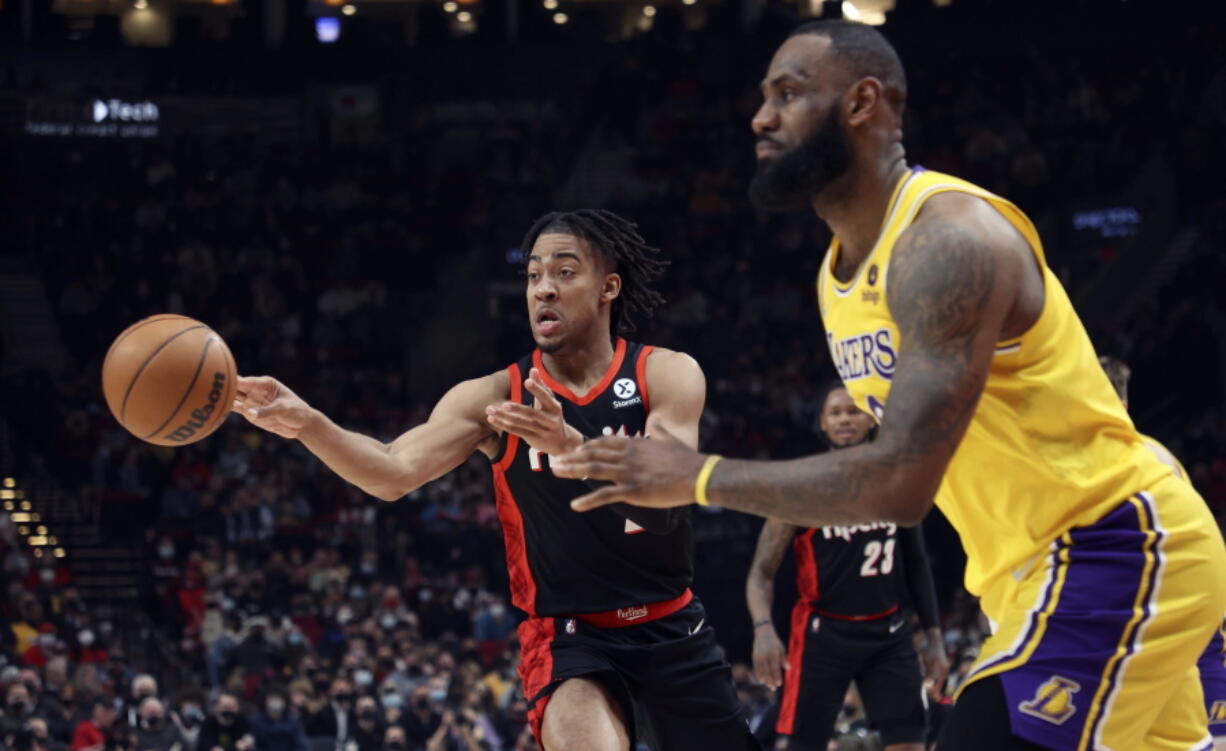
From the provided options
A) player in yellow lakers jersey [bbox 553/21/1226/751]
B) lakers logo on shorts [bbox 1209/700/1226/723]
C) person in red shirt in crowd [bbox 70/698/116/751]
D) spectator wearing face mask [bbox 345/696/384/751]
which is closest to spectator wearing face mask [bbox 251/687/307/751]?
spectator wearing face mask [bbox 345/696/384/751]

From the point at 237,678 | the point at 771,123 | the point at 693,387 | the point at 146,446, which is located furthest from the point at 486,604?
the point at 771,123

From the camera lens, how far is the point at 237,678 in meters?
12.1

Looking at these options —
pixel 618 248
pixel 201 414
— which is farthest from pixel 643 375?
pixel 201 414

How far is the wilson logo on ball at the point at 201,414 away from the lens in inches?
182

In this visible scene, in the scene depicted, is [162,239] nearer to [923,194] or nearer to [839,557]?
[839,557]

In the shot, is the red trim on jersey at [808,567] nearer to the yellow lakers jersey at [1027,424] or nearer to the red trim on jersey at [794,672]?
the red trim on jersey at [794,672]

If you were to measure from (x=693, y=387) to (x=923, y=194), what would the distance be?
6.79 ft

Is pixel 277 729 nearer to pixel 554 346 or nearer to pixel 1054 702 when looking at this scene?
pixel 554 346

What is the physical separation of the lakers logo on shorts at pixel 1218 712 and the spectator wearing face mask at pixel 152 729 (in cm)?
849

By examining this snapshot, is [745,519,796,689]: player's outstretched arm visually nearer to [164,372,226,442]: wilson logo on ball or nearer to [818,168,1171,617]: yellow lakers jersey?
[164,372,226,442]: wilson logo on ball

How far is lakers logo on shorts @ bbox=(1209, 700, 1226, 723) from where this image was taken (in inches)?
178

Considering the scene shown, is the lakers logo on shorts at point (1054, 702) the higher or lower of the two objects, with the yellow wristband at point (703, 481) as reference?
lower

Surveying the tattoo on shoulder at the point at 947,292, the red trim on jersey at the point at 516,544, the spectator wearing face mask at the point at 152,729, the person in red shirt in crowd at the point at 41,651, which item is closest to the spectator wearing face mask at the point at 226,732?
the spectator wearing face mask at the point at 152,729

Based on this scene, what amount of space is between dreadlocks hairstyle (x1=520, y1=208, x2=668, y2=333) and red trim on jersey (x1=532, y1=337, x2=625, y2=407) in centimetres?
33
